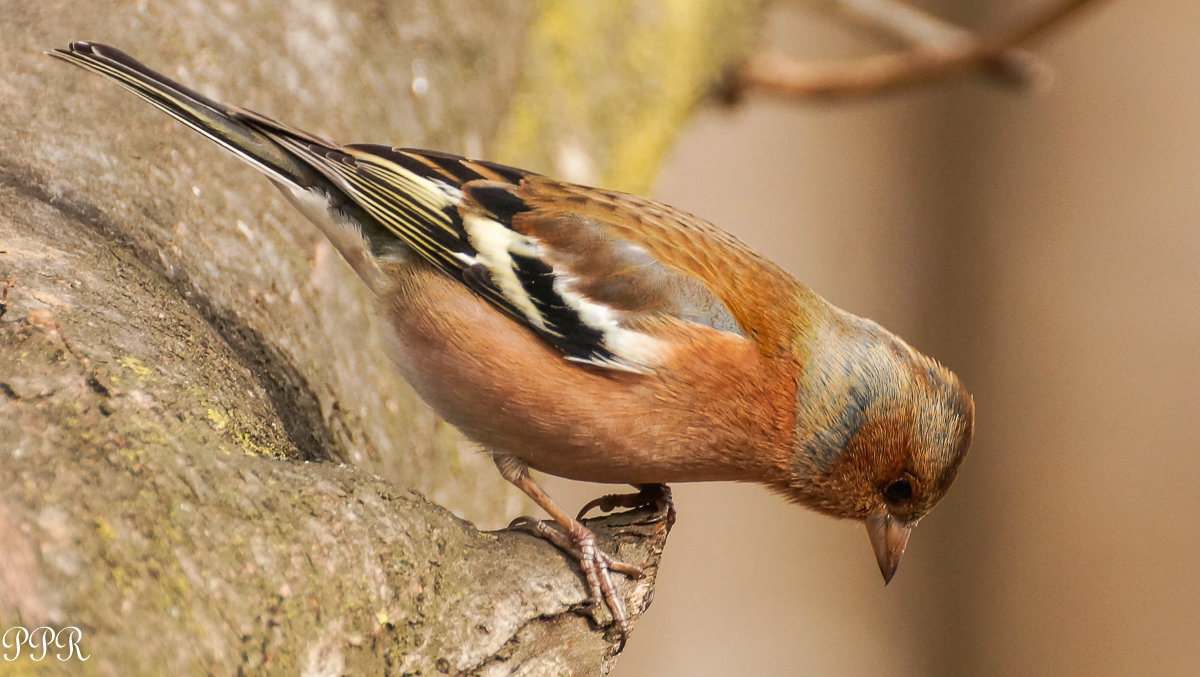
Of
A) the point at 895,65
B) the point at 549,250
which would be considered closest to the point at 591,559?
the point at 549,250

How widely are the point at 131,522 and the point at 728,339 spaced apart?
1.85 m

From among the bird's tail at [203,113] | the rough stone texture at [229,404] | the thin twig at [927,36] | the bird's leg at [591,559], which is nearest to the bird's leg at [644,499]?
the rough stone texture at [229,404]

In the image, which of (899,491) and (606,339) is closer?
(606,339)

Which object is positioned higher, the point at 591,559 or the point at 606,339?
the point at 606,339

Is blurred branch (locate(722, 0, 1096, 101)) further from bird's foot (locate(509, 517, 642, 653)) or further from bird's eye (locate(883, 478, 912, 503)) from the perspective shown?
bird's foot (locate(509, 517, 642, 653))

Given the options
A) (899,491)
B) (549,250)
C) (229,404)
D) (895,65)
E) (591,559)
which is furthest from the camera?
(895,65)

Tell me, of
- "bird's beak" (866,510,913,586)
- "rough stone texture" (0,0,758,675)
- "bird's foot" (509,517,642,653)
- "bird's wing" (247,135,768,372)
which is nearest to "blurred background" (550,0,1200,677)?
"rough stone texture" (0,0,758,675)

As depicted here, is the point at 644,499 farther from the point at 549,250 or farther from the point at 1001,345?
the point at 1001,345

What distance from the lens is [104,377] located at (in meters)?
1.88

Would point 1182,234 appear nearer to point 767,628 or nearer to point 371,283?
point 767,628

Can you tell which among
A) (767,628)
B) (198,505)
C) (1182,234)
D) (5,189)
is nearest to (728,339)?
(198,505)

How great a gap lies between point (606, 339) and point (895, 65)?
478cm

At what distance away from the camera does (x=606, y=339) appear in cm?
296

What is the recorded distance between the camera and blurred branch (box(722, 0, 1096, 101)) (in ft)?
22.2
